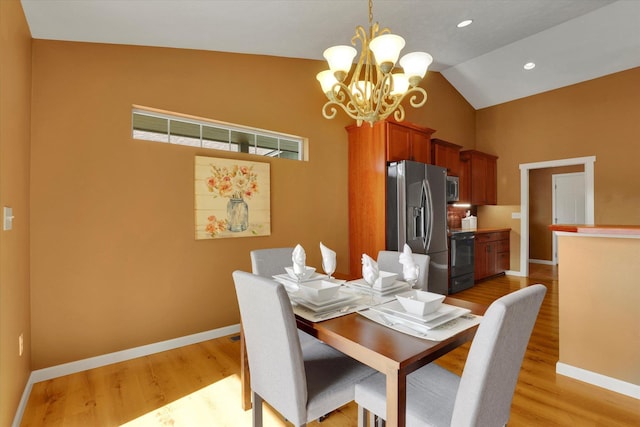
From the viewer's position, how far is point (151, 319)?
8.82 feet

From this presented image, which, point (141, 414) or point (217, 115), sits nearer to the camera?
→ point (141, 414)

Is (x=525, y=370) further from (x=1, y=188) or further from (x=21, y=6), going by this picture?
(x=21, y=6)

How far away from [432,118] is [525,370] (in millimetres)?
4063

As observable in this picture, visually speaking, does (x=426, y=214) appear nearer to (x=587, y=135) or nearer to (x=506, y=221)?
(x=506, y=221)

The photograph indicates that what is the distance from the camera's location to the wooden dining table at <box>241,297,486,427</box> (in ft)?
3.48

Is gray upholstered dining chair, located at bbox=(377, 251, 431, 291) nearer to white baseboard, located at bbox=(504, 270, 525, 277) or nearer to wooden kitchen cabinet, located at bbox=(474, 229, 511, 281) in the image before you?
wooden kitchen cabinet, located at bbox=(474, 229, 511, 281)

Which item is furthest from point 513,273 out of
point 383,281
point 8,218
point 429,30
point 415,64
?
point 8,218

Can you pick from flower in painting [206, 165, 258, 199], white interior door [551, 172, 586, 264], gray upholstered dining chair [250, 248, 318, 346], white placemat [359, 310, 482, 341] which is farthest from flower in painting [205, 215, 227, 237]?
white interior door [551, 172, 586, 264]

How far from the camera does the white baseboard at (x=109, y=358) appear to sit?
6.79 feet

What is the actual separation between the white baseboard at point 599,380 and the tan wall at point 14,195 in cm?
350

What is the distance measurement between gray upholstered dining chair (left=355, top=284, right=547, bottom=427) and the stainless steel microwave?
13.6 feet

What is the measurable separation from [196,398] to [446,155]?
4.59 metres

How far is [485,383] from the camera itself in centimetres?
97

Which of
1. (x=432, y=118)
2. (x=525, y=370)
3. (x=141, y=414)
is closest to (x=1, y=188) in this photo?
(x=141, y=414)
